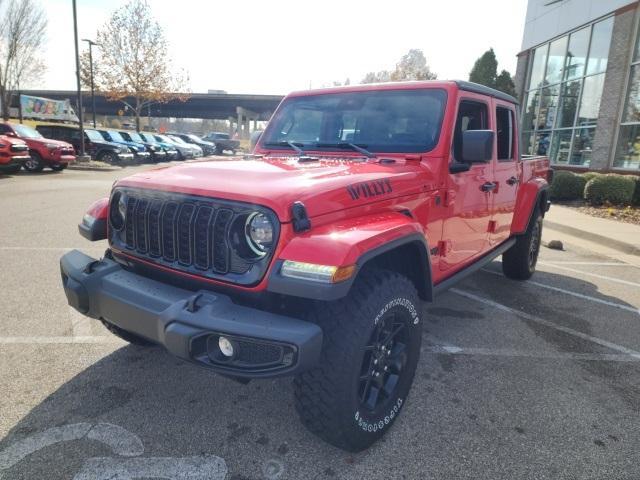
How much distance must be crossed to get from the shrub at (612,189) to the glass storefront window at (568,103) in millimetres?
5258

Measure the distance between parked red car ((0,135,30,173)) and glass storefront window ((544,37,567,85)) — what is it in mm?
18620

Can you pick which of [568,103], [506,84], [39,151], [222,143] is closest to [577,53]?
[568,103]

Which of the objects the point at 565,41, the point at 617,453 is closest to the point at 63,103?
the point at 565,41

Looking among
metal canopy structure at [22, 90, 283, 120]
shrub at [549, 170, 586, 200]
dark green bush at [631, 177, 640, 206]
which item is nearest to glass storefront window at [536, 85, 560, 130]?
shrub at [549, 170, 586, 200]

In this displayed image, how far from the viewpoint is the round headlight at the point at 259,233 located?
2086 mm

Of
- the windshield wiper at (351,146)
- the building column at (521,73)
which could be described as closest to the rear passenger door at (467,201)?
the windshield wiper at (351,146)

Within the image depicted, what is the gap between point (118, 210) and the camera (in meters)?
2.75

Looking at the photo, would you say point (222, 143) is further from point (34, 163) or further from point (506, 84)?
point (506, 84)

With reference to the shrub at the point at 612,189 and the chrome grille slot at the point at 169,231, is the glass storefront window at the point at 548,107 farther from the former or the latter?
the chrome grille slot at the point at 169,231

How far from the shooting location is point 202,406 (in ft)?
8.66

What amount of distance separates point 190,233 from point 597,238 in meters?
8.35

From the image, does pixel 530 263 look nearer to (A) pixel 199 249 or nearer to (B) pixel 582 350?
(B) pixel 582 350

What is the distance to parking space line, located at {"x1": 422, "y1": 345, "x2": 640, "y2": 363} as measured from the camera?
3504 millimetres

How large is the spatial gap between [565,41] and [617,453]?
18.1 m
